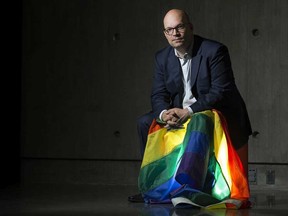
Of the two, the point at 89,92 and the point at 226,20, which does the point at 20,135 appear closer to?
the point at 89,92

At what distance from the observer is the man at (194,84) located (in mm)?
4098

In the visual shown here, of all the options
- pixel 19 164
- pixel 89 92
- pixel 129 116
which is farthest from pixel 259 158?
pixel 19 164

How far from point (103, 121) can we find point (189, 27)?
1.46 m

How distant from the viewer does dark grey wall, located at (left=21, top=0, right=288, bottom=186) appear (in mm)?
5211

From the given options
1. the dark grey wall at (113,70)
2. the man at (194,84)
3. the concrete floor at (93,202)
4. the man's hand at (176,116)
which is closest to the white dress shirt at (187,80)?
the man at (194,84)

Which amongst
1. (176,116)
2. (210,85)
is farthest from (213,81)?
(176,116)

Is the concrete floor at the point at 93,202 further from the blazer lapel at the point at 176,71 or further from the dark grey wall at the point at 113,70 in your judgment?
the blazer lapel at the point at 176,71

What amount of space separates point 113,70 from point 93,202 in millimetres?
1519

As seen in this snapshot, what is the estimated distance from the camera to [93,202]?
13.5 feet

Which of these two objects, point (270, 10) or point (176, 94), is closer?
point (176, 94)

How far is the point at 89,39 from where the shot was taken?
5449mm

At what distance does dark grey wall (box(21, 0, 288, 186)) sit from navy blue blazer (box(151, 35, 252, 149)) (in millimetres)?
1044

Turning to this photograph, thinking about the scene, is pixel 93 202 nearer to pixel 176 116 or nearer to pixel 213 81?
pixel 176 116

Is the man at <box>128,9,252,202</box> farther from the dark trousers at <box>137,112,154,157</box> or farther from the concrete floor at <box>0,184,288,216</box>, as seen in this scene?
the concrete floor at <box>0,184,288,216</box>
